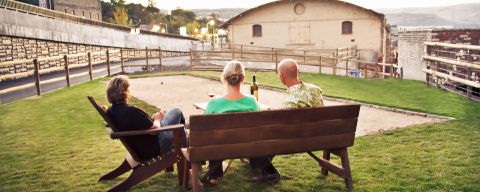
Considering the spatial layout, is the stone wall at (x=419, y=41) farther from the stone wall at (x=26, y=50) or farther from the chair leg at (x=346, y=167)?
the stone wall at (x=26, y=50)

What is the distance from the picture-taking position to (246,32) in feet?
119

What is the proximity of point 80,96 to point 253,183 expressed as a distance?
29.1 ft

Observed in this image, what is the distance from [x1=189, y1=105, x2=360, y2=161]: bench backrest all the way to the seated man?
0.37 metres

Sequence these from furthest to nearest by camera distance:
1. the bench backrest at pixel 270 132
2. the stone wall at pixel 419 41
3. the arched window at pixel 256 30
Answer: the arched window at pixel 256 30 < the stone wall at pixel 419 41 < the bench backrest at pixel 270 132

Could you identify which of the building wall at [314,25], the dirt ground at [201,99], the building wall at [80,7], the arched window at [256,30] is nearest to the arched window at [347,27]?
the building wall at [314,25]

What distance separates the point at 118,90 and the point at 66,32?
23.8m

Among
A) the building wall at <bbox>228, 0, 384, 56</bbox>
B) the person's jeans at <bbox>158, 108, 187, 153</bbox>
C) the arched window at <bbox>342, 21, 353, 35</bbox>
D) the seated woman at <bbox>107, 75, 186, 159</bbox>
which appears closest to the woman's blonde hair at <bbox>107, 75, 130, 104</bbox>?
A: the seated woman at <bbox>107, 75, 186, 159</bbox>

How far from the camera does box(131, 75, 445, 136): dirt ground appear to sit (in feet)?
26.1

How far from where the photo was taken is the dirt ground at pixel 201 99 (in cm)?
797

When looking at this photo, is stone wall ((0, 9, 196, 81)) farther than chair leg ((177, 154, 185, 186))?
Yes

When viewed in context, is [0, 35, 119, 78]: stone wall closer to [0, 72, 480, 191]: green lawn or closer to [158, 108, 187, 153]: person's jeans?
[0, 72, 480, 191]: green lawn

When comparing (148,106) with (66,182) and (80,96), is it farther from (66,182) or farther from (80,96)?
(66,182)

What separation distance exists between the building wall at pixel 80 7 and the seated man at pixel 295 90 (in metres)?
52.6

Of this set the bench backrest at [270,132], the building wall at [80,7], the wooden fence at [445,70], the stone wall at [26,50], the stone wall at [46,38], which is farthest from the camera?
the building wall at [80,7]
